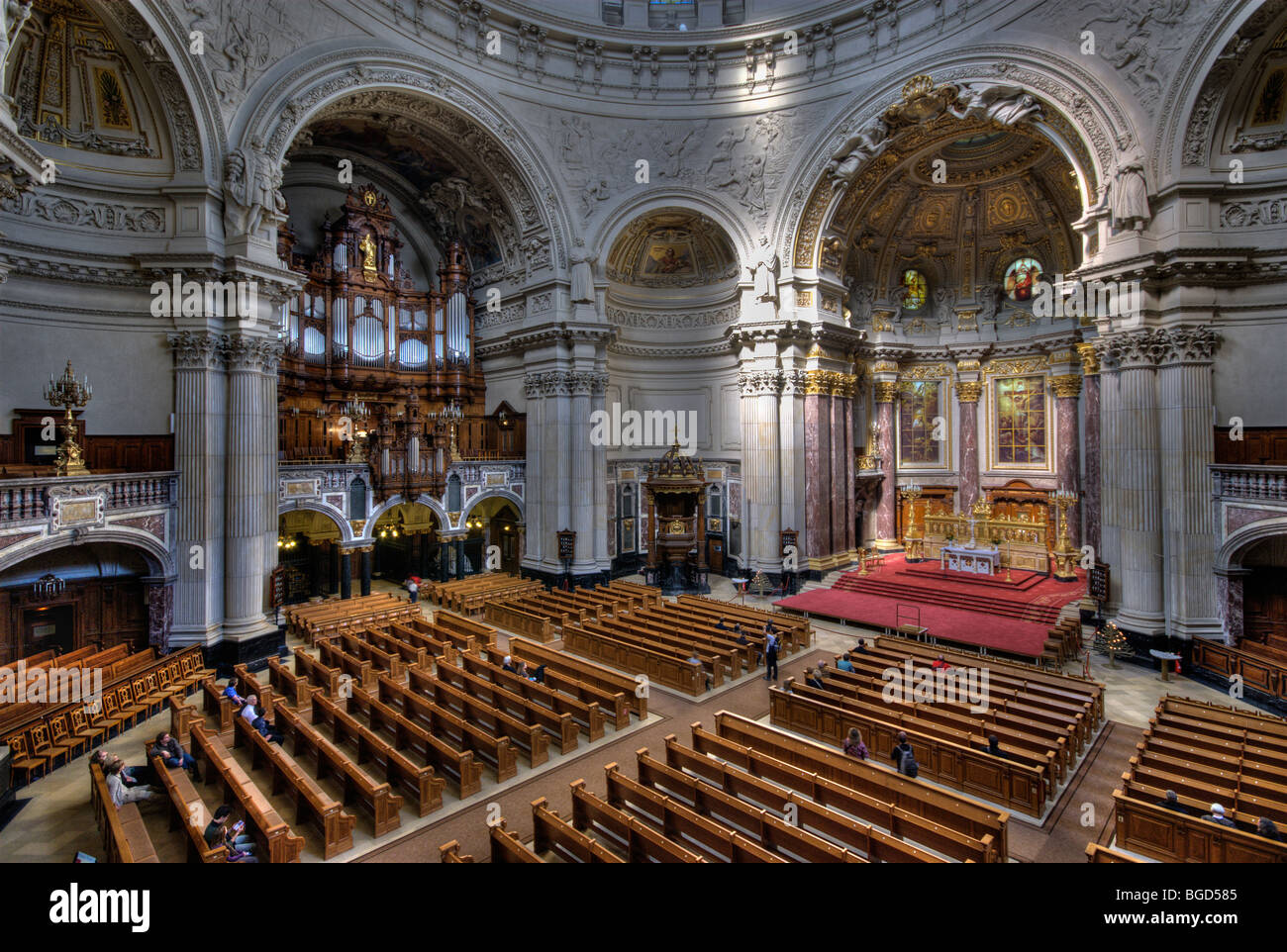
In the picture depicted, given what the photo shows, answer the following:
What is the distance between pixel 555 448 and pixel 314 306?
10136 millimetres

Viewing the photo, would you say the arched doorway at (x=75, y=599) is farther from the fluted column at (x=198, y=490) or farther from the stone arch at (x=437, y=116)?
the stone arch at (x=437, y=116)

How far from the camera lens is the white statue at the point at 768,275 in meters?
22.8

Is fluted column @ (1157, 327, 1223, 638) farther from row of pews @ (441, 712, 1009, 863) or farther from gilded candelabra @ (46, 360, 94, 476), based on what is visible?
gilded candelabra @ (46, 360, 94, 476)

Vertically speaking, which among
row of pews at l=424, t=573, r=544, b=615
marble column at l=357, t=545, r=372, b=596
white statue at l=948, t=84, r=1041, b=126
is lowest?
row of pews at l=424, t=573, r=544, b=615

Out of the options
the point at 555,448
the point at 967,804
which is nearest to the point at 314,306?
the point at 555,448

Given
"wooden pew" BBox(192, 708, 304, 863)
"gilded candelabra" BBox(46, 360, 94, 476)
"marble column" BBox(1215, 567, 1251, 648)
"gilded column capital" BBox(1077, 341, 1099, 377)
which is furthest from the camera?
"gilded column capital" BBox(1077, 341, 1099, 377)

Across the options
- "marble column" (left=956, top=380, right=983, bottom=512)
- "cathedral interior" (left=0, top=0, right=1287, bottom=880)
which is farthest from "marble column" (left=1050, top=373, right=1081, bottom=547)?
"marble column" (left=956, top=380, right=983, bottom=512)

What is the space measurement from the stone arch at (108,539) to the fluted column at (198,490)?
0.31 meters

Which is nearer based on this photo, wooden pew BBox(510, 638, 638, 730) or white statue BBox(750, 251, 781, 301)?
wooden pew BBox(510, 638, 638, 730)

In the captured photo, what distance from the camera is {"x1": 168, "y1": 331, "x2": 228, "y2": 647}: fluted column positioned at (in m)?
14.4

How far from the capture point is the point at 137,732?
1150 centimetres

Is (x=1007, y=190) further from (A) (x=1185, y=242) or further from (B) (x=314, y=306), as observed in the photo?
(B) (x=314, y=306)

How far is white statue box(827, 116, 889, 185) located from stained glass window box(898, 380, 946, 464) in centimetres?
1049

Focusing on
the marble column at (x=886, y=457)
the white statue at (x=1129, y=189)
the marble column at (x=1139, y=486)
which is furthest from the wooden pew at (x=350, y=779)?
the marble column at (x=886, y=457)
